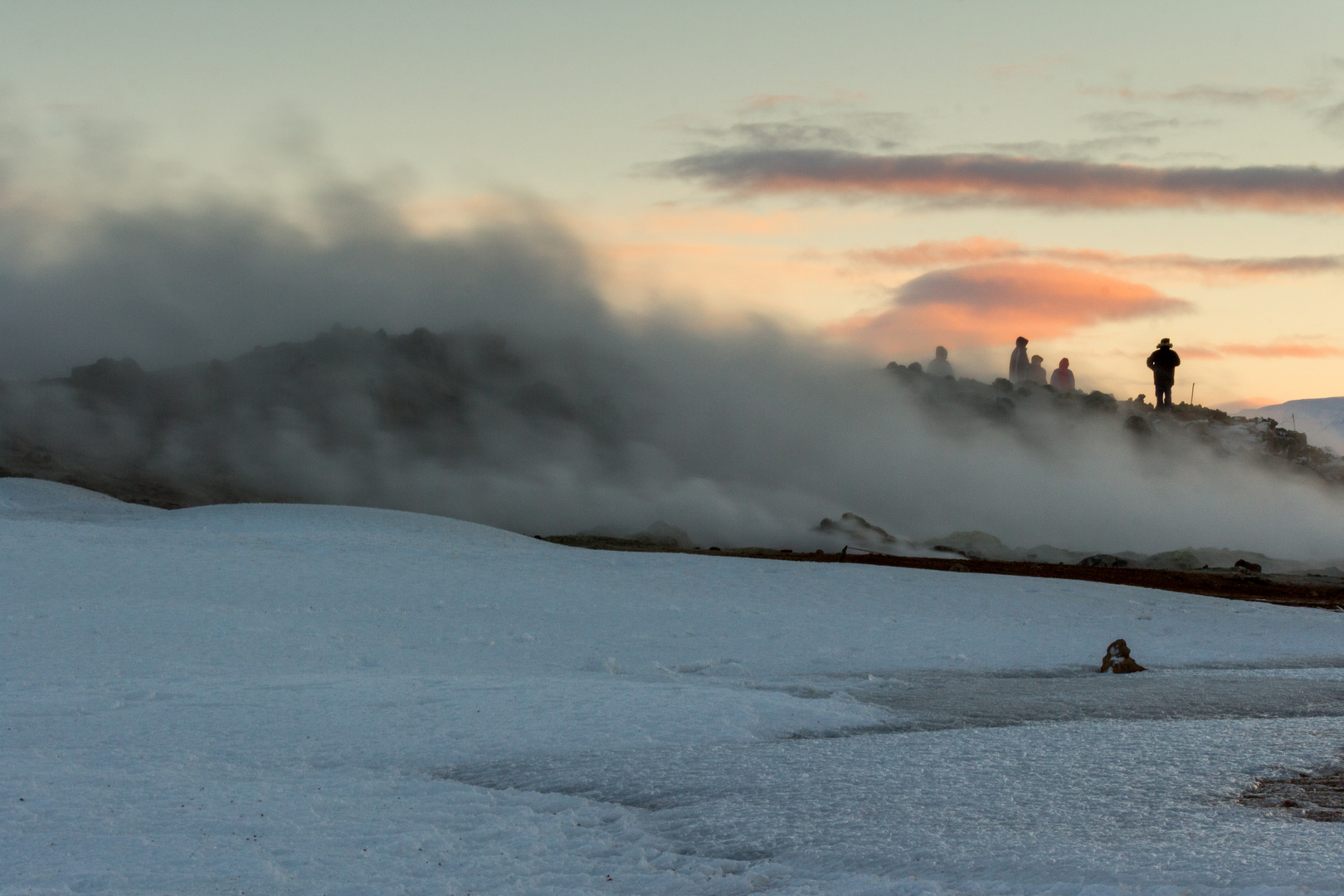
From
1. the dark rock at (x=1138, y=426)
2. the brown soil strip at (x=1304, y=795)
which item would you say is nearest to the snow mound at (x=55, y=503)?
the brown soil strip at (x=1304, y=795)

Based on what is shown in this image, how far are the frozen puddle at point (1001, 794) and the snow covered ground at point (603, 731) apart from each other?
0.03 m

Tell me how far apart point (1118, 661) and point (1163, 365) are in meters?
32.6

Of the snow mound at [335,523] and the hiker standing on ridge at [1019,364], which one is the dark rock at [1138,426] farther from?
the snow mound at [335,523]

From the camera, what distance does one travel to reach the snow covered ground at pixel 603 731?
16.5 feet

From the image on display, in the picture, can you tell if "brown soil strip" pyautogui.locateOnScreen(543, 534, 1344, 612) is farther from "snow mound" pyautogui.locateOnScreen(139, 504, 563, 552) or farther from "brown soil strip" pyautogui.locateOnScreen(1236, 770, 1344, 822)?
"brown soil strip" pyautogui.locateOnScreen(1236, 770, 1344, 822)

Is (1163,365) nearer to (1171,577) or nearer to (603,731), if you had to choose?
(1171,577)

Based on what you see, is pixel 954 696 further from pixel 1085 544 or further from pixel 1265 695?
pixel 1085 544

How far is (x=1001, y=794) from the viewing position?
6207 mm

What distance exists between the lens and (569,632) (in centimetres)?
1324

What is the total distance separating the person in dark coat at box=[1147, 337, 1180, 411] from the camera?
134 feet

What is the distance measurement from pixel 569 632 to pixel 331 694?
4.66m

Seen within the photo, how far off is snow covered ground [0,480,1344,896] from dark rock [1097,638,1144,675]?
0.81 feet

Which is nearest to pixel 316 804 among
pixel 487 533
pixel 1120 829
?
pixel 1120 829

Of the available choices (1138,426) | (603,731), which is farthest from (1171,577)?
(1138,426)
